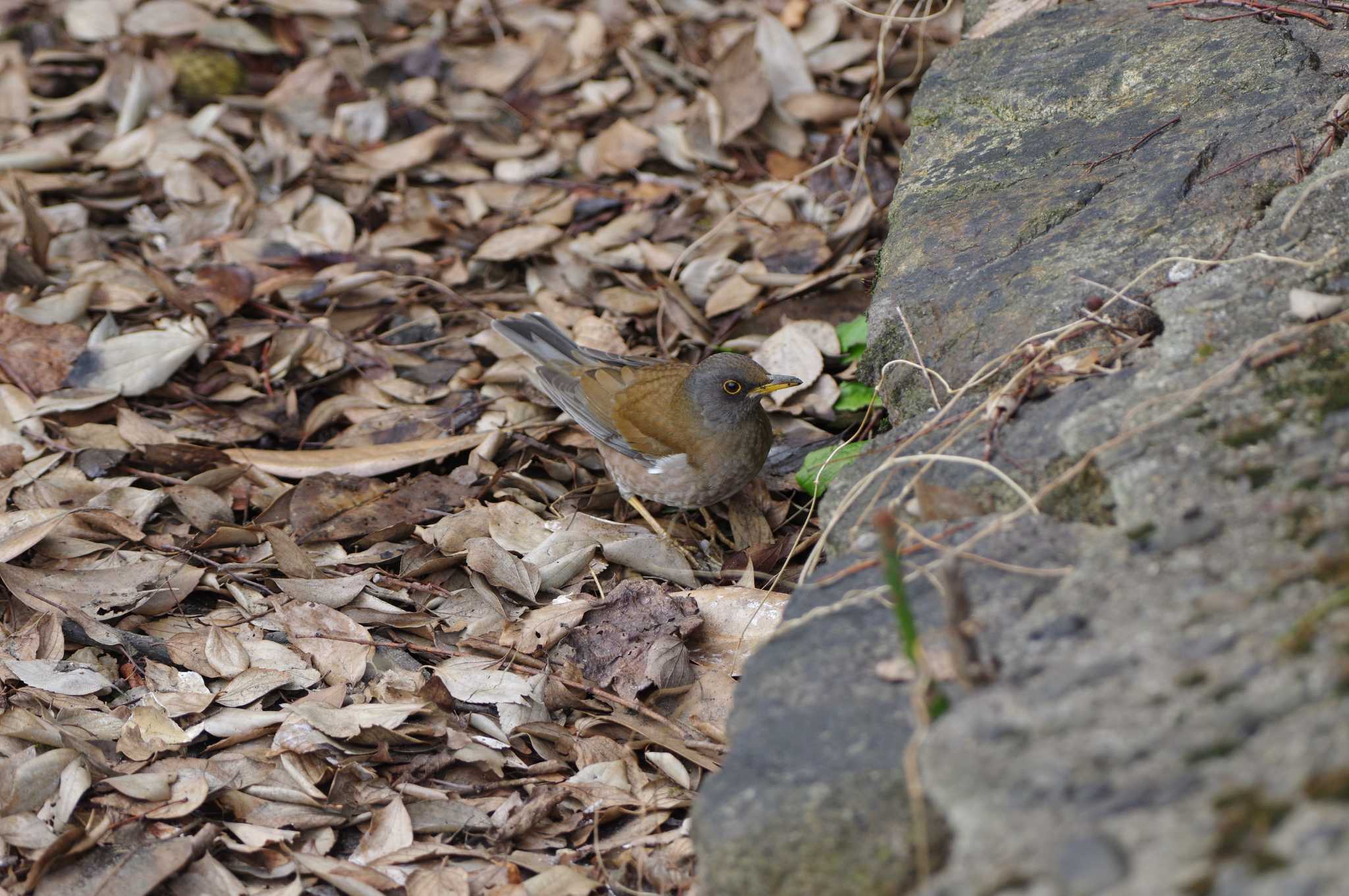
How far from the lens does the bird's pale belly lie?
185 inches

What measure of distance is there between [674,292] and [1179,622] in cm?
375

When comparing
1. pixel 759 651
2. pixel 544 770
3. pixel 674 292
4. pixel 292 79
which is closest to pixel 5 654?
pixel 544 770

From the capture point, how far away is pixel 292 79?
6.93 meters

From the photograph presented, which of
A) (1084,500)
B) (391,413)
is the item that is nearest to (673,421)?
(391,413)

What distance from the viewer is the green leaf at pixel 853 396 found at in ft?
16.1

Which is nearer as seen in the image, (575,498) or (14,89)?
(575,498)

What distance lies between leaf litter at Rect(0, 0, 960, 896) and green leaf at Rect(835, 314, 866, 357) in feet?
0.07

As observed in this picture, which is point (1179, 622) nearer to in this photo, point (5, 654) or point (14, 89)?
point (5, 654)

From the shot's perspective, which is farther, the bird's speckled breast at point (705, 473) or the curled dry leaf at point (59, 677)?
the bird's speckled breast at point (705, 473)

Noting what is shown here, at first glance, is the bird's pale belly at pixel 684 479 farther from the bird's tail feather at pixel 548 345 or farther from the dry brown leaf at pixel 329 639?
the dry brown leaf at pixel 329 639

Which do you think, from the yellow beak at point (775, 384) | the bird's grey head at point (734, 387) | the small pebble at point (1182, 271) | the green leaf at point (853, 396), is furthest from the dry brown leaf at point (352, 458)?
the small pebble at point (1182, 271)

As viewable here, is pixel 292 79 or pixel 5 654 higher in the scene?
pixel 292 79

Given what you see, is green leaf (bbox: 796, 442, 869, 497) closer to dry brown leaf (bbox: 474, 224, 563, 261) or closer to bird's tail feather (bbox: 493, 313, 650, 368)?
bird's tail feather (bbox: 493, 313, 650, 368)

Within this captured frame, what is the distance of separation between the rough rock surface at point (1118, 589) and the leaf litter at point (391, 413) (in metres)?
0.90
